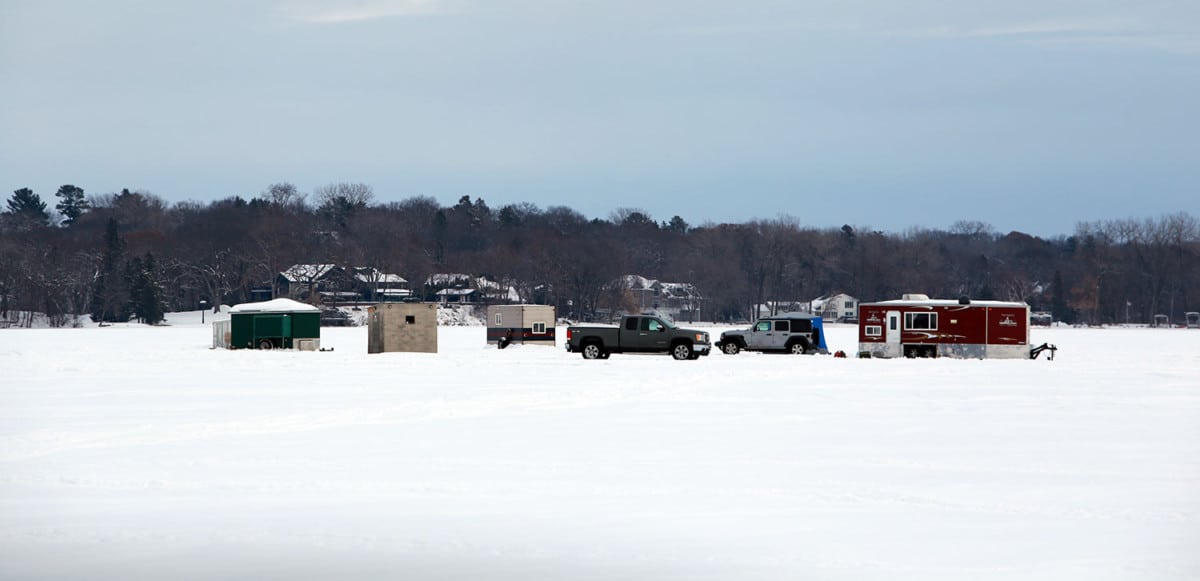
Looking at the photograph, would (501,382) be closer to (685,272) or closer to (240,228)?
(240,228)

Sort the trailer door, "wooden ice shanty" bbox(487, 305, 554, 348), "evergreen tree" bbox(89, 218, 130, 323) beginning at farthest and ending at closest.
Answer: "evergreen tree" bbox(89, 218, 130, 323)
"wooden ice shanty" bbox(487, 305, 554, 348)
the trailer door

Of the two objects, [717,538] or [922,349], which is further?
[922,349]

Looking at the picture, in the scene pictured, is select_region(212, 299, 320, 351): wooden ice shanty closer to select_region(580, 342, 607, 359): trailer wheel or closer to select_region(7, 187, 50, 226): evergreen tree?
select_region(580, 342, 607, 359): trailer wheel

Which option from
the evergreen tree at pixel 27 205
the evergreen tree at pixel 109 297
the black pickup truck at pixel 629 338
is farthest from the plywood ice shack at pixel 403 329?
the evergreen tree at pixel 27 205

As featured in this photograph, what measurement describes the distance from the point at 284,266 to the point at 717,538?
13863 centimetres

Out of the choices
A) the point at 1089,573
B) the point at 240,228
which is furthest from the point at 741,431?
the point at 240,228

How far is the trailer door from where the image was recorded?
45688 millimetres

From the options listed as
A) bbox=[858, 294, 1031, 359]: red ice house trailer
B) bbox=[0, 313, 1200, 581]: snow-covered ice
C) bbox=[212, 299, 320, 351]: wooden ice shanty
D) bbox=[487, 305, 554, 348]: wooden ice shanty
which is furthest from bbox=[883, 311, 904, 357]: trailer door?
bbox=[212, 299, 320, 351]: wooden ice shanty

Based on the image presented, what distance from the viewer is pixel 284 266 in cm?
14500

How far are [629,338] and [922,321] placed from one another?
10.8 meters

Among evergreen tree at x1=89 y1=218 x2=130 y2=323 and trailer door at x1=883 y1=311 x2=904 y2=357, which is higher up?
evergreen tree at x1=89 y1=218 x2=130 y2=323

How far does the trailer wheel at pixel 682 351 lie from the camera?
42562mm

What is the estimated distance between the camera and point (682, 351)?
4262 cm

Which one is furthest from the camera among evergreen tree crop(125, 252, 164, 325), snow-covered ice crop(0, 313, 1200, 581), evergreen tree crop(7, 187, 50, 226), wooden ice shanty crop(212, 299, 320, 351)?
evergreen tree crop(7, 187, 50, 226)
